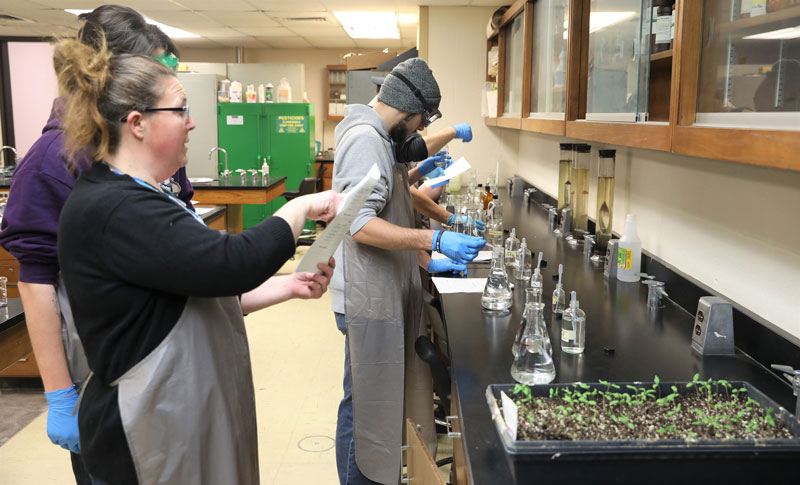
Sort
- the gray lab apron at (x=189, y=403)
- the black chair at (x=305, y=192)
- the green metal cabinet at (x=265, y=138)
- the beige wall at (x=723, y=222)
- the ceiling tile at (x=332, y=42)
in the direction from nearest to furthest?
the gray lab apron at (x=189, y=403)
the beige wall at (x=723, y=222)
the black chair at (x=305, y=192)
the green metal cabinet at (x=265, y=138)
the ceiling tile at (x=332, y=42)

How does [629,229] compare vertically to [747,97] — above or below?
below

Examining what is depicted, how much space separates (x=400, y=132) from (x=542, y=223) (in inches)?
70.0

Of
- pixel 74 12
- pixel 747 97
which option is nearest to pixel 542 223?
pixel 747 97

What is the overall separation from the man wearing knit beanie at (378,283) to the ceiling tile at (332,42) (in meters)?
8.19

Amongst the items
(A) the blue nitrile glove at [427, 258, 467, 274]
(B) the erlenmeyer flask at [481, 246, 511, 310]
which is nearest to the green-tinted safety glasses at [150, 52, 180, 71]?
(B) the erlenmeyer flask at [481, 246, 511, 310]

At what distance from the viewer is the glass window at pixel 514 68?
Result: 13.5 feet

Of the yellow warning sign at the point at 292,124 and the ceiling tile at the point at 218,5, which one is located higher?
the ceiling tile at the point at 218,5

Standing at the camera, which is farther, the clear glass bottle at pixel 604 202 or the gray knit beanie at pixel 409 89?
the clear glass bottle at pixel 604 202

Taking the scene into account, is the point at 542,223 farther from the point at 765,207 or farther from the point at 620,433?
the point at 620,433

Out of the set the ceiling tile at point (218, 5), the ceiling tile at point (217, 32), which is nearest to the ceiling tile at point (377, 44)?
the ceiling tile at point (217, 32)

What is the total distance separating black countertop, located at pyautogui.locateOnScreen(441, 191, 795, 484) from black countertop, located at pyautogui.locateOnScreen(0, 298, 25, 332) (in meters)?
1.48

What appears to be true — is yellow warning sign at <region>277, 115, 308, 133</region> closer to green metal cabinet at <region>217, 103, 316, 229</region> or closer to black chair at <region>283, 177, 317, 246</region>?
green metal cabinet at <region>217, 103, 316, 229</region>

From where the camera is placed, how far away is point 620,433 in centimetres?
109

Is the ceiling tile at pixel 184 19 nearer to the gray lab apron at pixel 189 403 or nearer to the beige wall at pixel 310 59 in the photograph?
the beige wall at pixel 310 59
